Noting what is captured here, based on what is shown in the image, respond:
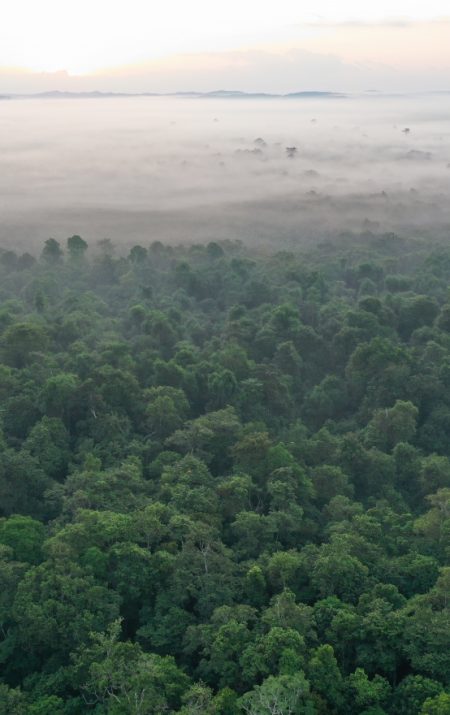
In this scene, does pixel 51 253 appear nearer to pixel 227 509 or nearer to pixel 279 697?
pixel 227 509

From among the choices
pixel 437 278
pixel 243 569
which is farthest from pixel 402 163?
pixel 243 569

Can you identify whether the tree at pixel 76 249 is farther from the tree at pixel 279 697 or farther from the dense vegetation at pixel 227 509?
the tree at pixel 279 697

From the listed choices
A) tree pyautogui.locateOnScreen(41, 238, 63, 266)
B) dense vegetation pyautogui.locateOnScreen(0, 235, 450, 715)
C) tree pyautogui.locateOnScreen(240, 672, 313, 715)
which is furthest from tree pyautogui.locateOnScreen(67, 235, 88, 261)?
tree pyautogui.locateOnScreen(240, 672, 313, 715)

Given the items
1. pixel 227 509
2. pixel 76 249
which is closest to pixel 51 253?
pixel 76 249

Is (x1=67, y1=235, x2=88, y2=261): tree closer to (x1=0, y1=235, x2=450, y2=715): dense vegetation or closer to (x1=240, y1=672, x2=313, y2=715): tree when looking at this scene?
(x1=0, y1=235, x2=450, y2=715): dense vegetation

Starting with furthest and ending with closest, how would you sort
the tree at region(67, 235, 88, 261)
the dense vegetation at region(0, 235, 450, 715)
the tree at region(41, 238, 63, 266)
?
the tree at region(41, 238, 63, 266) < the tree at region(67, 235, 88, 261) < the dense vegetation at region(0, 235, 450, 715)

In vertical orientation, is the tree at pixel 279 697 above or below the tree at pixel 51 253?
below

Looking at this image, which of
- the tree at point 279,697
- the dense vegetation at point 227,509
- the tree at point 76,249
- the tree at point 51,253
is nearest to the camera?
the tree at point 279,697

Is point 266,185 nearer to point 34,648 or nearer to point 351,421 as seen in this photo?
point 351,421

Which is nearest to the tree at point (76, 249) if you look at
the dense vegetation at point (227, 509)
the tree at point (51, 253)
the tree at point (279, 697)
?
the tree at point (51, 253)

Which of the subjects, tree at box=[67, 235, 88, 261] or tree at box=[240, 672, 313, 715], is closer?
tree at box=[240, 672, 313, 715]
